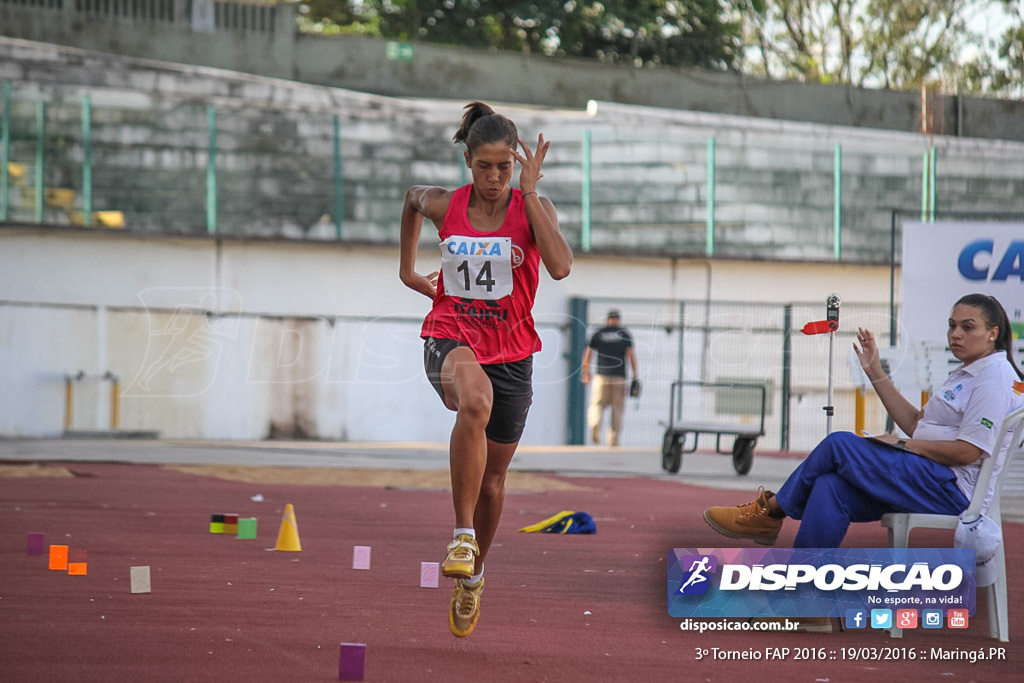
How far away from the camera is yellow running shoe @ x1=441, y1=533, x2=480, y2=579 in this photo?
191 inches

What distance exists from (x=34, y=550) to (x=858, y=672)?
4531 mm

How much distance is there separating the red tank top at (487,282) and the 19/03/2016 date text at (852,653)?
135cm

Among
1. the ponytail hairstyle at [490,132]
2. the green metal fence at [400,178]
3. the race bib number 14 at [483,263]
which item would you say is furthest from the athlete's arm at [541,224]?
the green metal fence at [400,178]

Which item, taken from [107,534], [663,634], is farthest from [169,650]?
[107,534]

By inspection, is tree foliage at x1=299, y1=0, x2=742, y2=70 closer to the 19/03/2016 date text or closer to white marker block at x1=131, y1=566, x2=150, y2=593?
white marker block at x1=131, y1=566, x2=150, y2=593

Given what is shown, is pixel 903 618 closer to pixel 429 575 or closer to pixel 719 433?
pixel 429 575

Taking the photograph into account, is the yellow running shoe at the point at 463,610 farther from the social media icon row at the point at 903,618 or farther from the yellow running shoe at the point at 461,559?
the social media icon row at the point at 903,618

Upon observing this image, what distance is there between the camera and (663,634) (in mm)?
5289

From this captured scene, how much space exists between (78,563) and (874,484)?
3.80 meters

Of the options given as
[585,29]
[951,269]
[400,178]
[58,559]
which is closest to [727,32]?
[585,29]

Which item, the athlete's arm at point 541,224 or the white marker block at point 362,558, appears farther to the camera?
the white marker block at point 362,558

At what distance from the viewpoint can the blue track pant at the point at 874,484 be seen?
540cm

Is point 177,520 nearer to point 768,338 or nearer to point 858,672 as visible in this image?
point 858,672

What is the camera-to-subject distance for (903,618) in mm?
5059
